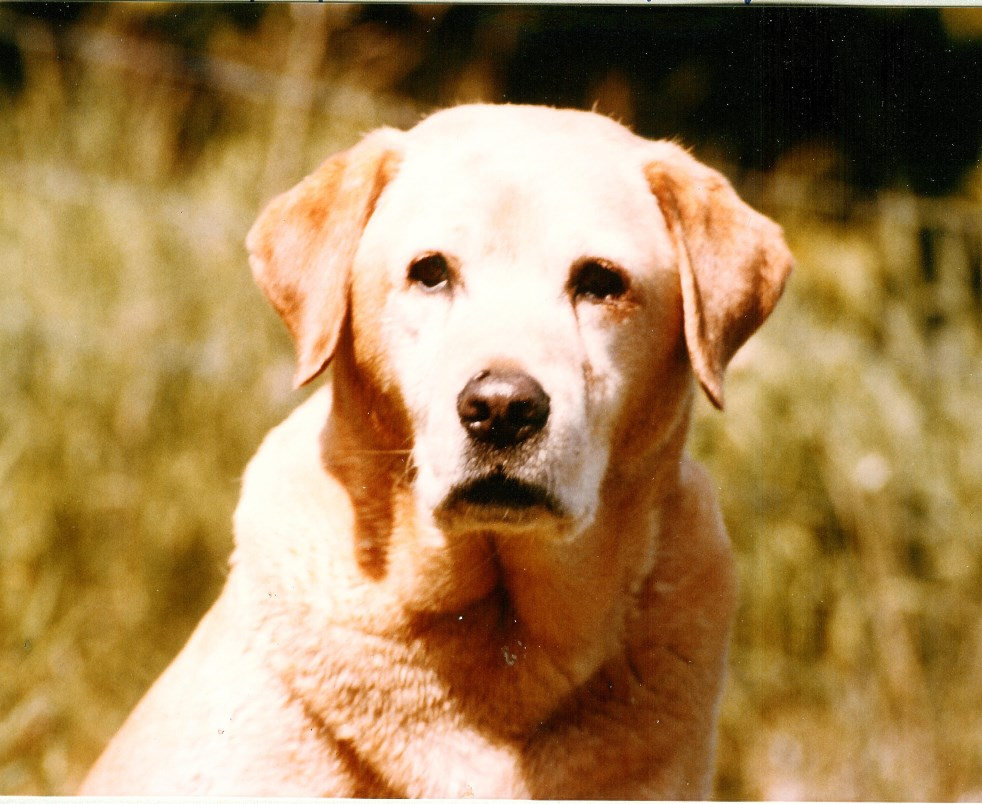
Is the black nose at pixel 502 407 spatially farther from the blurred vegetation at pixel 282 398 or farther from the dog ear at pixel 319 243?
the blurred vegetation at pixel 282 398

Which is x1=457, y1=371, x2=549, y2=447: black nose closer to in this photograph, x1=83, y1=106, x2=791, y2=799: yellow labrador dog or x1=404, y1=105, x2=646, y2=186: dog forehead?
x1=83, y1=106, x2=791, y2=799: yellow labrador dog

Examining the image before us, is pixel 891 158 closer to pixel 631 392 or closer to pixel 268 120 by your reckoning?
pixel 631 392

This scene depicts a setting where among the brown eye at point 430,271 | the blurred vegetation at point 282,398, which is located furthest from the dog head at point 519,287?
the blurred vegetation at point 282,398

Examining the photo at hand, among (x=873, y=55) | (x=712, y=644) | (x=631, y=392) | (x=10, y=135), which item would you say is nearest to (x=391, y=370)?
(x=631, y=392)

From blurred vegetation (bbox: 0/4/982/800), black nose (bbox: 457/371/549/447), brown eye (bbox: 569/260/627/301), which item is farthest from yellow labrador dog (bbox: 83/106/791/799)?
blurred vegetation (bbox: 0/4/982/800)

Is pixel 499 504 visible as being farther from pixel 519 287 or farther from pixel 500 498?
pixel 519 287

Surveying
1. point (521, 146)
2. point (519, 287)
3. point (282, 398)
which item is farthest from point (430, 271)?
point (282, 398)

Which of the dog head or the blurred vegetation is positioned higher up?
the dog head
